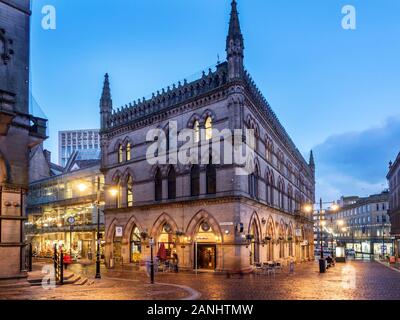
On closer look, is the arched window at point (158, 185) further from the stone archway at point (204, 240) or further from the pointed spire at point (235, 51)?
the pointed spire at point (235, 51)

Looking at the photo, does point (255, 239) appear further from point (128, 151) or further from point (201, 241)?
point (128, 151)

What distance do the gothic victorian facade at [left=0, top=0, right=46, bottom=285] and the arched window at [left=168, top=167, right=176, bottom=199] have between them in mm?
15216

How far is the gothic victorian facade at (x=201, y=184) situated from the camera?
33.9 meters

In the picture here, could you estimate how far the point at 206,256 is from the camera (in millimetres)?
35469

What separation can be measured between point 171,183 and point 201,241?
589 centimetres

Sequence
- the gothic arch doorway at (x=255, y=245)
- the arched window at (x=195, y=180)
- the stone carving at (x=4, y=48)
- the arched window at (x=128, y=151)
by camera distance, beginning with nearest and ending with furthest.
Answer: the stone carving at (x=4, y=48), the arched window at (x=195, y=180), the gothic arch doorway at (x=255, y=245), the arched window at (x=128, y=151)

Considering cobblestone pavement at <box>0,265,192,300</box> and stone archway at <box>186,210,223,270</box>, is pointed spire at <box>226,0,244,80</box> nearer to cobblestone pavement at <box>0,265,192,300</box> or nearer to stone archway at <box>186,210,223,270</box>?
stone archway at <box>186,210,223,270</box>

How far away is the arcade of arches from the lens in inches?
1309

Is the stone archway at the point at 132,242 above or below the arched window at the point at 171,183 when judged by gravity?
below

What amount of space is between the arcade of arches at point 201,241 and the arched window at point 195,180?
1967 millimetres

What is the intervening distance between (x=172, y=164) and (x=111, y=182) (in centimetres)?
902

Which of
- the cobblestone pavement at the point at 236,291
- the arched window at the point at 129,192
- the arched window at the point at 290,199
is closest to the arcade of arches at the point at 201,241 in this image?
the arched window at the point at 129,192

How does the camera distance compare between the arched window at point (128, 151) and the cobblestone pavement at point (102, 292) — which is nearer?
the cobblestone pavement at point (102, 292)
